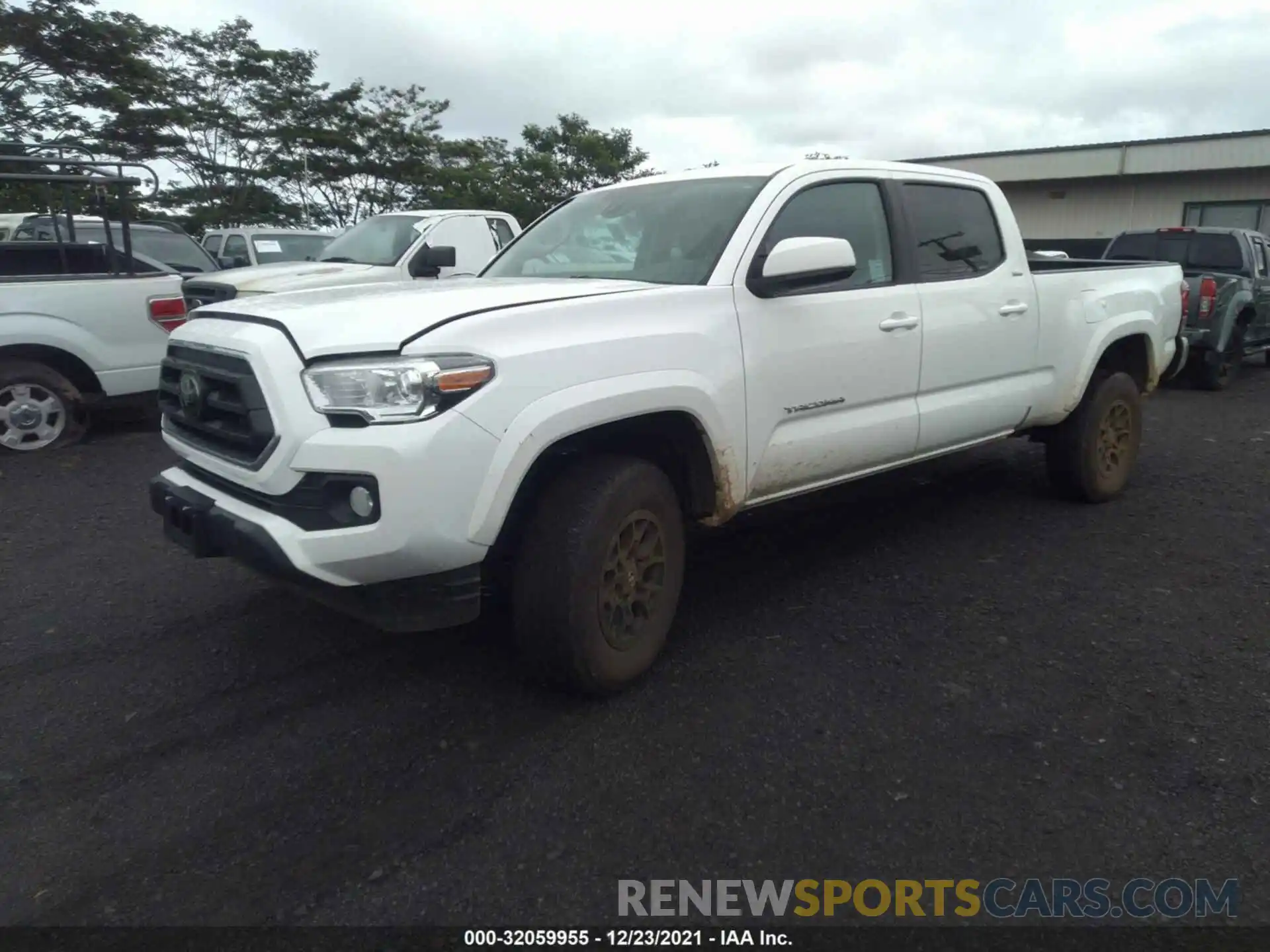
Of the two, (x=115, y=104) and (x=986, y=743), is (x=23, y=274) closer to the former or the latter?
(x=986, y=743)

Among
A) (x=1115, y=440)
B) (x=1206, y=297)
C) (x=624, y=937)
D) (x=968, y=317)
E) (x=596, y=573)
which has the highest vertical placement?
(x=968, y=317)

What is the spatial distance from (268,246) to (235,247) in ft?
4.34

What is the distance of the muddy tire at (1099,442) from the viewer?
5395 millimetres

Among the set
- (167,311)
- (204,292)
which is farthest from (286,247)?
(167,311)

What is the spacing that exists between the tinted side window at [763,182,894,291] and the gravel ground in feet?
4.64

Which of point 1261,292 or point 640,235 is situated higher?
point 640,235

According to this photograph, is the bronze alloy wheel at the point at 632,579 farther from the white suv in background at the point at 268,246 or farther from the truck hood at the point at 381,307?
the white suv in background at the point at 268,246

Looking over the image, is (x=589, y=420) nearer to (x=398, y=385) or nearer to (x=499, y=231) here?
(x=398, y=385)

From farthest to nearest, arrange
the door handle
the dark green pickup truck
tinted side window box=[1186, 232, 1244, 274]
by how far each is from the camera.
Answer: tinted side window box=[1186, 232, 1244, 274] → the dark green pickup truck → the door handle

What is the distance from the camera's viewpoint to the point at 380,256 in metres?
8.82

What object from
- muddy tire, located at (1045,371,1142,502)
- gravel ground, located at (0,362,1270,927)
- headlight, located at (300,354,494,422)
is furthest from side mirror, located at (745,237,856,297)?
muddy tire, located at (1045,371,1142,502)

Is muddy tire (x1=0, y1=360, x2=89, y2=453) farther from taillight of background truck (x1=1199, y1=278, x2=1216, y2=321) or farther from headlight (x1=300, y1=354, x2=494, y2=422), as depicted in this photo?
taillight of background truck (x1=1199, y1=278, x2=1216, y2=321)

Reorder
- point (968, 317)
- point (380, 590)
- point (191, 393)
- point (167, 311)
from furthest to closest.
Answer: point (167, 311)
point (968, 317)
point (191, 393)
point (380, 590)

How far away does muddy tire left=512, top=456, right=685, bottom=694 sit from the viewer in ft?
9.66
